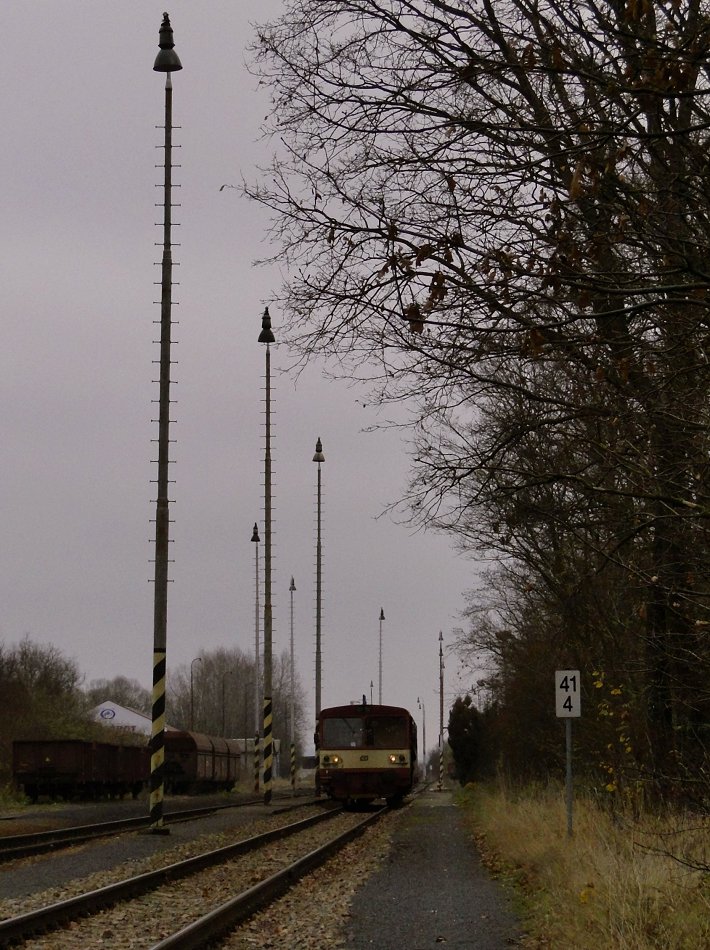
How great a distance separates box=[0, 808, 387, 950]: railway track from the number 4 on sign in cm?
393

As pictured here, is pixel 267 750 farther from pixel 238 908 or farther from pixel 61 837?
pixel 238 908

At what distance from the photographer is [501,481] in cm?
1068

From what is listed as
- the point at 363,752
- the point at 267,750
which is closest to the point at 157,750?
the point at 363,752

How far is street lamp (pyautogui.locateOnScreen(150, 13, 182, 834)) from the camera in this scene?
2214cm

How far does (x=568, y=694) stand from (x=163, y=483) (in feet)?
27.9

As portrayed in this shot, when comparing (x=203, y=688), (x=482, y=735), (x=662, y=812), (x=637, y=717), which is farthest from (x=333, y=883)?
(x=203, y=688)

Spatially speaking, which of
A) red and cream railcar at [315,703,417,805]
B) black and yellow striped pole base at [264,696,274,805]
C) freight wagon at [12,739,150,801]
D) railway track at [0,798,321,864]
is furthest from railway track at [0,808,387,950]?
freight wagon at [12,739,150,801]

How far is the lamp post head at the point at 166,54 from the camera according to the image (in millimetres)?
23578

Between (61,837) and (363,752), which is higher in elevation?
(363,752)

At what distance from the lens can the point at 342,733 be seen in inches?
1405

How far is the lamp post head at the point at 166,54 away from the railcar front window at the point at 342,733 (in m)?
18.7

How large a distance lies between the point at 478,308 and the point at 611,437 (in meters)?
2.80

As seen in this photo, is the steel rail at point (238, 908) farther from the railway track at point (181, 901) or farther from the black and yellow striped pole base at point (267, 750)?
the black and yellow striped pole base at point (267, 750)

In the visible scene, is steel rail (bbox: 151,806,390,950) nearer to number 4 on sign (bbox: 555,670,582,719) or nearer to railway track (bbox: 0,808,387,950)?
railway track (bbox: 0,808,387,950)
